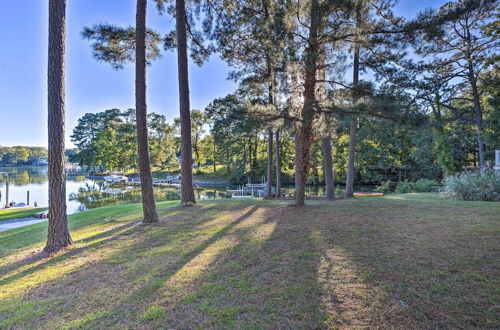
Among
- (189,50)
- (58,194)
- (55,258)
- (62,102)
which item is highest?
(189,50)

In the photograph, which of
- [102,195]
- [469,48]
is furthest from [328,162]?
[102,195]

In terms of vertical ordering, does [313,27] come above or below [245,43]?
below

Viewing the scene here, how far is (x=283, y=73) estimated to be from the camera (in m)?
5.92

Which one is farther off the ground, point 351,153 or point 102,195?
point 351,153

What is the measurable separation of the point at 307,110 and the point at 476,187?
659 centimetres

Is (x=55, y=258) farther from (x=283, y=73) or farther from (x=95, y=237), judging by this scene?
(x=283, y=73)

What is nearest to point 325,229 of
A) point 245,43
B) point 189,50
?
point 245,43

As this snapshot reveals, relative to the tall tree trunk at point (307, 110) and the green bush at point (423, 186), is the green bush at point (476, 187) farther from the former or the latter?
the green bush at point (423, 186)

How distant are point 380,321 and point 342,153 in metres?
23.0

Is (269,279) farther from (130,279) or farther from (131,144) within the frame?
(131,144)

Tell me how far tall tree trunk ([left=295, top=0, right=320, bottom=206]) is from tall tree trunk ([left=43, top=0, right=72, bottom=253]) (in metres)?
4.41

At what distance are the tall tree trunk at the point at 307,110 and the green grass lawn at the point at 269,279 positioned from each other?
2170 millimetres

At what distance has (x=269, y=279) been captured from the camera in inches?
92.7

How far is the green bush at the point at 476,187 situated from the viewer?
7215mm
